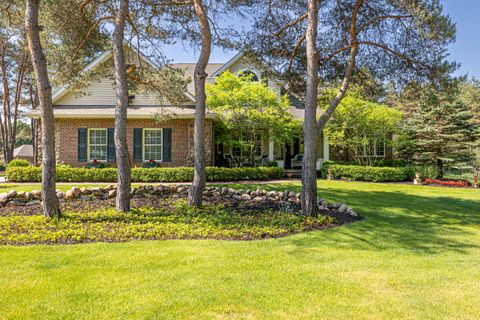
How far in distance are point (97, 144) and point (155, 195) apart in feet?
24.0

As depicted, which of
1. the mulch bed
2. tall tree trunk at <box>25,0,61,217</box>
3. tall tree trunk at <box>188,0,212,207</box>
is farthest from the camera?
tall tree trunk at <box>188,0,212,207</box>

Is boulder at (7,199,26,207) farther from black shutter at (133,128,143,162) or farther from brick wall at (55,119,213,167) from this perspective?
black shutter at (133,128,143,162)

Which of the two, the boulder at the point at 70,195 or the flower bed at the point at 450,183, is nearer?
the boulder at the point at 70,195

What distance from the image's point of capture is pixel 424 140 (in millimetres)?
17031

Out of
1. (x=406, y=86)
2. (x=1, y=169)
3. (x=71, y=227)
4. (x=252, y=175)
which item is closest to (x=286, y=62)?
(x=406, y=86)

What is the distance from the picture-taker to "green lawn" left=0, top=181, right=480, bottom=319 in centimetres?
278

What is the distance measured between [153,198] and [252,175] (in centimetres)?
559

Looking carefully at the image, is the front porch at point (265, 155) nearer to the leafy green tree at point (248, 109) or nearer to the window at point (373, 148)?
the leafy green tree at point (248, 109)

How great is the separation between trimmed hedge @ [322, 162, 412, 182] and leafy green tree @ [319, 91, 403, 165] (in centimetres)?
151

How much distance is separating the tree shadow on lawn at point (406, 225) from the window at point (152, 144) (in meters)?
8.18

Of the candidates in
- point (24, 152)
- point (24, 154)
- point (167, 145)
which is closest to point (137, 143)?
point (167, 145)

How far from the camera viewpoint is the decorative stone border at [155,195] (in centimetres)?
789

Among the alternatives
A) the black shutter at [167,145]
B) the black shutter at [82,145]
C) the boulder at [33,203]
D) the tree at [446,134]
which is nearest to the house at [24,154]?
the black shutter at [82,145]

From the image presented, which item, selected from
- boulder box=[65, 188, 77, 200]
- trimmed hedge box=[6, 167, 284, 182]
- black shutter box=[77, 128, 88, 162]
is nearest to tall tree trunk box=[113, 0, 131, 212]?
boulder box=[65, 188, 77, 200]
